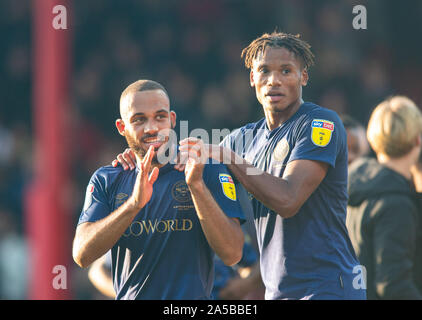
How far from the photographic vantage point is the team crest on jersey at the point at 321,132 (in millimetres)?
3283

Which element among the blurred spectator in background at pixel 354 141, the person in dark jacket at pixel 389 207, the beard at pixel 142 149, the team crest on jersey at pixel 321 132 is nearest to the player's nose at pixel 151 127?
the beard at pixel 142 149

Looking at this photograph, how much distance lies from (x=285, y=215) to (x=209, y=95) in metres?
6.08

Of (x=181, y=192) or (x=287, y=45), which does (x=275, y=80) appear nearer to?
(x=287, y=45)

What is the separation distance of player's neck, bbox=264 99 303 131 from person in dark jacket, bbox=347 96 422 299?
878 millimetres

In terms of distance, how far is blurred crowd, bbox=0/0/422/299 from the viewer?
832 centimetres

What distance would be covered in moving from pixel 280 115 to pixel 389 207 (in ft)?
3.03

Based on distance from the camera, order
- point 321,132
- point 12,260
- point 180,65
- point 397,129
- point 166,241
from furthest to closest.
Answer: point 180,65 < point 12,260 < point 397,129 < point 321,132 < point 166,241

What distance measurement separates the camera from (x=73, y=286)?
7.51 m

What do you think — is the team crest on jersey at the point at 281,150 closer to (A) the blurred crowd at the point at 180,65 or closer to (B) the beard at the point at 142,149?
(B) the beard at the point at 142,149

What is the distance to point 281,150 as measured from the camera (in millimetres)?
3369

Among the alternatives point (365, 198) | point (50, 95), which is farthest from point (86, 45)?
point (365, 198)

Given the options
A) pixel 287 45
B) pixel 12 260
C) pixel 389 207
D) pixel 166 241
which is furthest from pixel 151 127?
pixel 12 260

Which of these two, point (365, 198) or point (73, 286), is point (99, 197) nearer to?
point (365, 198)
